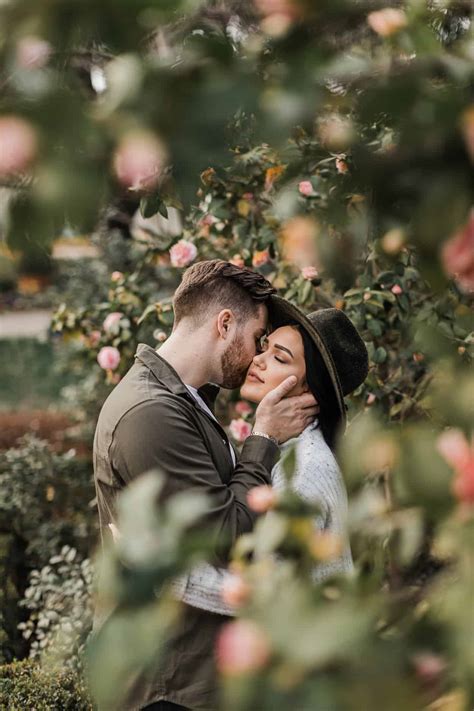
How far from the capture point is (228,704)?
2.82 ft

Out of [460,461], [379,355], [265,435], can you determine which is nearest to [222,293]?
[265,435]

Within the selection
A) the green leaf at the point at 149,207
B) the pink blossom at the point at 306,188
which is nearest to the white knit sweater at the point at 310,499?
the green leaf at the point at 149,207

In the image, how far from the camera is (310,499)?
225 cm

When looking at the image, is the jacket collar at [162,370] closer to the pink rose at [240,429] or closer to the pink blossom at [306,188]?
the pink blossom at [306,188]

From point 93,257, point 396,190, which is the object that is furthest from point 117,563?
point 93,257

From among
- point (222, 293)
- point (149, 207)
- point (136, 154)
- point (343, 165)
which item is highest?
point (136, 154)

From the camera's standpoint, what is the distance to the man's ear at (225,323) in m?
2.71

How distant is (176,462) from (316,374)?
604 mm

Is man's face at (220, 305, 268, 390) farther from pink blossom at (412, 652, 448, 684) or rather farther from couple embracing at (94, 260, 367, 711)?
pink blossom at (412, 652, 448, 684)

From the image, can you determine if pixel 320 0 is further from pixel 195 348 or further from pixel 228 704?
pixel 195 348

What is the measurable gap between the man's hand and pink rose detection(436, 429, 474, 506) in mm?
1623

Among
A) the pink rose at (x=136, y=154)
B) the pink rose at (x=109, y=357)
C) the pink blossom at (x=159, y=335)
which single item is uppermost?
the pink rose at (x=136, y=154)

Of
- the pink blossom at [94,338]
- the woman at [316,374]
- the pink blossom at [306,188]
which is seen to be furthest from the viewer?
the pink blossom at [94,338]

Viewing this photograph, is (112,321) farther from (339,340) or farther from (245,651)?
(245,651)
